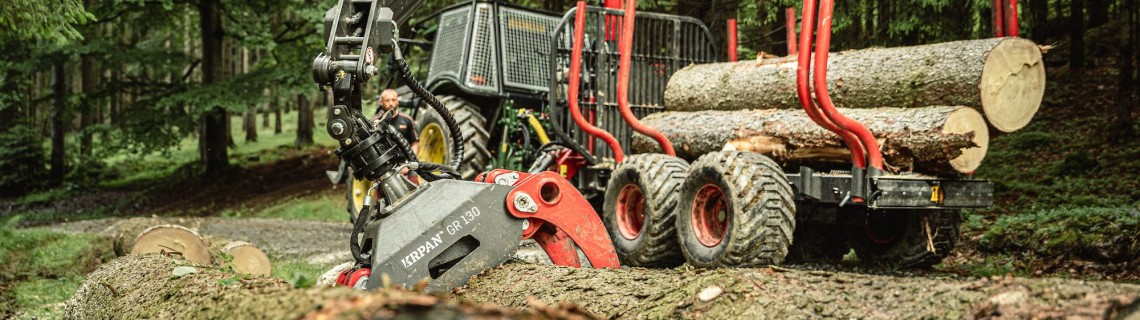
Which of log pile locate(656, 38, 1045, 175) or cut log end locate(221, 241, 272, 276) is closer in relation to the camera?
log pile locate(656, 38, 1045, 175)

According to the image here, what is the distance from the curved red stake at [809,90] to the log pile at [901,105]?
252 millimetres

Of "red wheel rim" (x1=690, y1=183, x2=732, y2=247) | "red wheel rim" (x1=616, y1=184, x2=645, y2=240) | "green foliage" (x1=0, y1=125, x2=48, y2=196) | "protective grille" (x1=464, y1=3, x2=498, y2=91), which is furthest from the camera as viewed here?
"green foliage" (x1=0, y1=125, x2=48, y2=196)

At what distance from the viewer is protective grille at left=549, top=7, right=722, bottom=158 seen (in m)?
8.73

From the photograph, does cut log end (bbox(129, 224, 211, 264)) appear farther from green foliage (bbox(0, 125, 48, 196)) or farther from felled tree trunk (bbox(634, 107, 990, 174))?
green foliage (bbox(0, 125, 48, 196))

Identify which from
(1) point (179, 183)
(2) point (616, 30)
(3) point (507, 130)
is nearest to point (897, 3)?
(2) point (616, 30)

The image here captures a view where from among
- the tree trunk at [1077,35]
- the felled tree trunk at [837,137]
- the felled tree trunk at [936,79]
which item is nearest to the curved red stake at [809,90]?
the felled tree trunk at [837,137]

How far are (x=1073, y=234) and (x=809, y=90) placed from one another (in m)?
2.98

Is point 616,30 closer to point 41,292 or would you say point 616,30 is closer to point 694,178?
point 694,178

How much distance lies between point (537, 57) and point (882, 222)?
465cm

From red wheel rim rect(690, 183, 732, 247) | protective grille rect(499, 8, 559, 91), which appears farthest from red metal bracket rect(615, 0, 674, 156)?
protective grille rect(499, 8, 559, 91)

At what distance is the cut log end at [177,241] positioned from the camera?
7.96 meters

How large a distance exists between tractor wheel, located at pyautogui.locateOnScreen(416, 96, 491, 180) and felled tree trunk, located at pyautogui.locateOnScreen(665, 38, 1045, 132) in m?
3.78

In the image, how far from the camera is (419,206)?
4.73m

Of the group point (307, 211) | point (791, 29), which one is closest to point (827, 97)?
point (791, 29)
